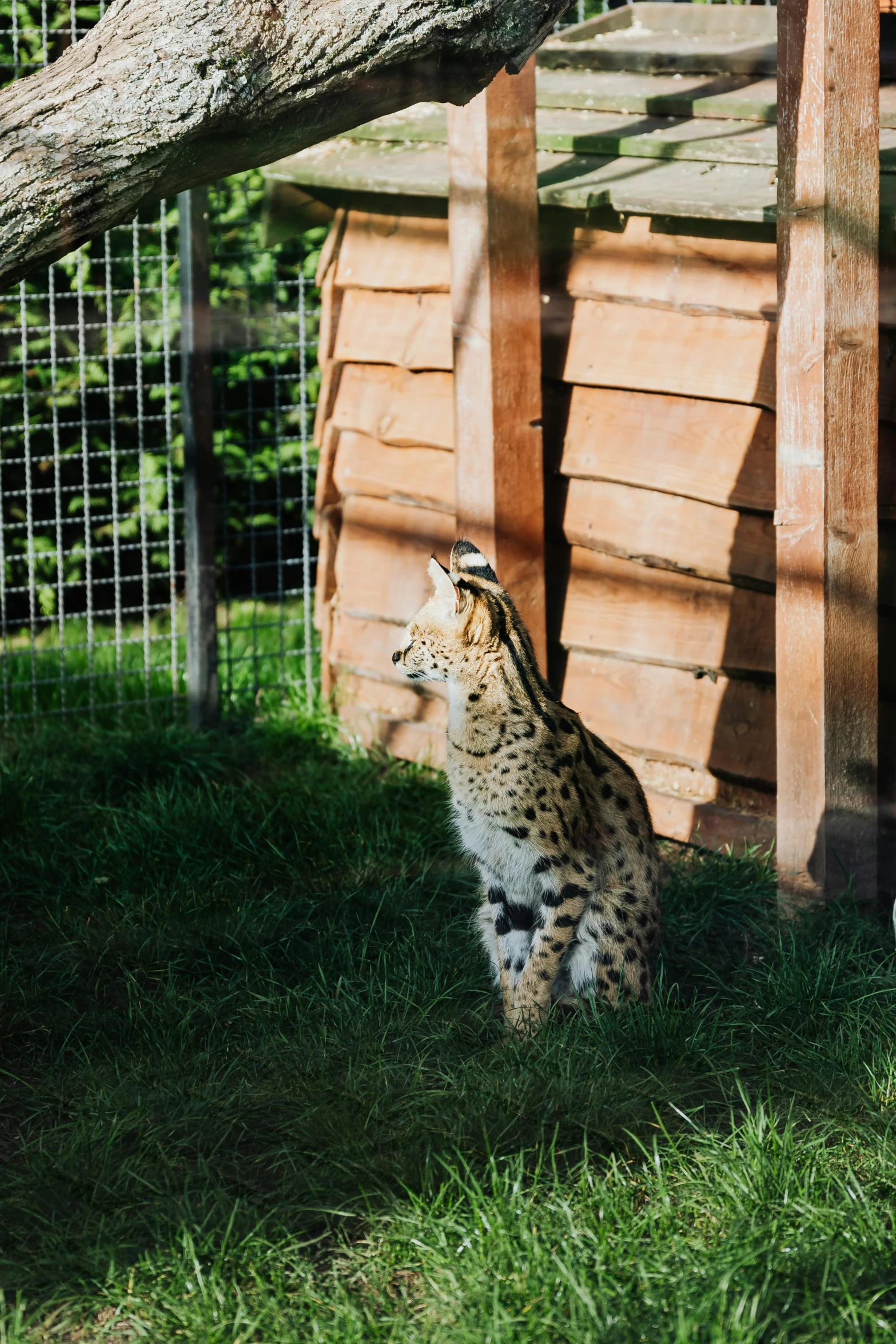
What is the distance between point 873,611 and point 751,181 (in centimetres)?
140

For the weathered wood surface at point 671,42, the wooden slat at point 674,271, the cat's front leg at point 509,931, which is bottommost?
the cat's front leg at point 509,931

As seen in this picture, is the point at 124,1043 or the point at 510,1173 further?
the point at 124,1043

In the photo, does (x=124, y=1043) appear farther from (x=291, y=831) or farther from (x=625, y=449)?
(x=625, y=449)

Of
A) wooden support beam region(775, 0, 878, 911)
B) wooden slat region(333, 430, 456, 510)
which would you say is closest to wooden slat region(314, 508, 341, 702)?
wooden slat region(333, 430, 456, 510)

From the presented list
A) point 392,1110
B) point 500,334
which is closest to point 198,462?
point 500,334

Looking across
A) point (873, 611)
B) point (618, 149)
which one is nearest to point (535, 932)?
point (873, 611)

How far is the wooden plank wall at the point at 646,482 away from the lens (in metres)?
4.69

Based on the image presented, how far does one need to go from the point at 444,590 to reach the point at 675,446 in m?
1.42

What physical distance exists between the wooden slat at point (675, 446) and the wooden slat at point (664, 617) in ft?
0.95

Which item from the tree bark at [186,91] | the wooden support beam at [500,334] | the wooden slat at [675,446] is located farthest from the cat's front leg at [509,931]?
the tree bark at [186,91]

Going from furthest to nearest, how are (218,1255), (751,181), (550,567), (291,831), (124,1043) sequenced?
(550,567) → (291,831) → (751,181) → (124,1043) → (218,1255)

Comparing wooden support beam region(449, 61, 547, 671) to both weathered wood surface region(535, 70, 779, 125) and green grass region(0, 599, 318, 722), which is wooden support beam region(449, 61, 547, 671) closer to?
weathered wood surface region(535, 70, 779, 125)

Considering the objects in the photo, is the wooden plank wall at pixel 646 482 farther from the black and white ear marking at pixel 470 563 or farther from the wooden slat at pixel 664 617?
the black and white ear marking at pixel 470 563

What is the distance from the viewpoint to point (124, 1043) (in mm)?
3768
